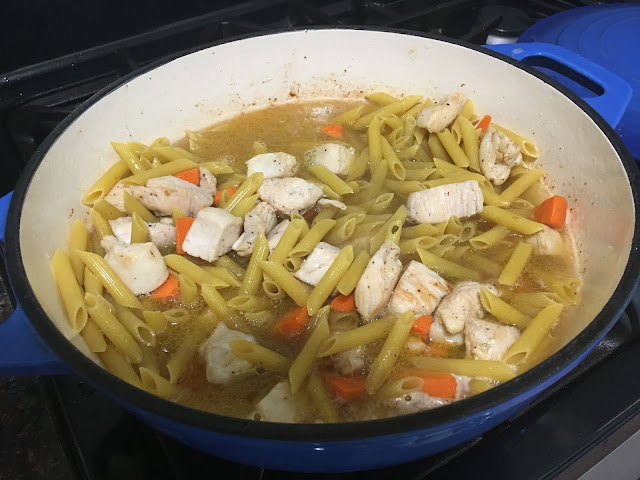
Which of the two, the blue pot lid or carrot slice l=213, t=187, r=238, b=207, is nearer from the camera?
carrot slice l=213, t=187, r=238, b=207

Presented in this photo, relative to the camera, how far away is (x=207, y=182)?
2086 millimetres

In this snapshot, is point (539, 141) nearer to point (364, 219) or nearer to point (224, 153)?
point (364, 219)

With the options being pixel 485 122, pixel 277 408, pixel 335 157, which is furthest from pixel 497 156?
pixel 277 408

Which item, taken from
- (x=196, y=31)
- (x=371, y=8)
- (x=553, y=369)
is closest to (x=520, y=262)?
(x=553, y=369)

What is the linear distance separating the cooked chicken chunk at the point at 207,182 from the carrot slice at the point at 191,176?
16 millimetres

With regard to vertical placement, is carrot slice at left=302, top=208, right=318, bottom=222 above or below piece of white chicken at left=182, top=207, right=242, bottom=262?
below

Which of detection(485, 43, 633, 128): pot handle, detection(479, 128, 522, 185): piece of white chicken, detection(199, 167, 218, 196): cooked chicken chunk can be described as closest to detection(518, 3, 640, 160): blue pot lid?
detection(485, 43, 633, 128): pot handle

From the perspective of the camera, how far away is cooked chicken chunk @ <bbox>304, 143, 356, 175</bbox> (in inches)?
85.8

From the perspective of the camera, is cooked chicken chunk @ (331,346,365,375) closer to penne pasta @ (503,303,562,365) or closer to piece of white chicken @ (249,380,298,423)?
piece of white chicken @ (249,380,298,423)

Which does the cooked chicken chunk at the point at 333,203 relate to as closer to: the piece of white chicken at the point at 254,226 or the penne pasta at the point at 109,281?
the piece of white chicken at the point at 254,226

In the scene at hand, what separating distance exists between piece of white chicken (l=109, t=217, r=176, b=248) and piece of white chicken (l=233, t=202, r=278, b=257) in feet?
0.77

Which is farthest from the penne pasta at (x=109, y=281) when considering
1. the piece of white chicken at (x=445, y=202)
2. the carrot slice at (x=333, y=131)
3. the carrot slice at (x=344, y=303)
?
the carrot slice at (x=333, y=131)

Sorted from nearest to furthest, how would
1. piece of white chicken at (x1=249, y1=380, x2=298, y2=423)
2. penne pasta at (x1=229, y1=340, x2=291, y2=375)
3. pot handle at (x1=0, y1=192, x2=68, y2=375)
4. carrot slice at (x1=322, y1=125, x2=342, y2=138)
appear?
pot handle at (x1=0, y1=192, x2=68, y2=375)
piece of white chicken at (x1=249, y1=380, x2=298, y2=423)
penne pasta at (x1=229, y1=340, x2=291, y2=375)
carrot slice at (x1=322, y1=125, x2=342, y2=138)

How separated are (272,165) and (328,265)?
569 mm
